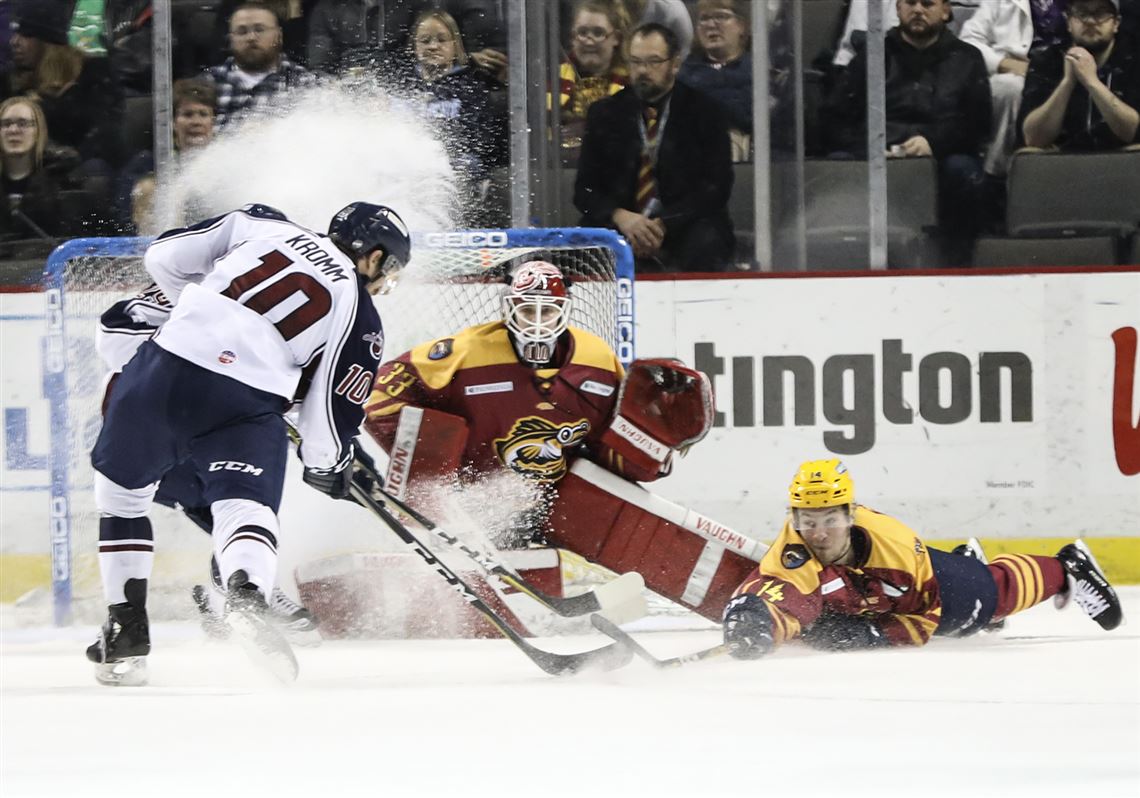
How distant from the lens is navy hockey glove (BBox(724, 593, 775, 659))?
11.8 feet

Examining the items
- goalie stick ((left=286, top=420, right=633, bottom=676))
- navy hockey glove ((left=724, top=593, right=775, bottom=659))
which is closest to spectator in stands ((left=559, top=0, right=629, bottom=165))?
goalie stick ((left=286, top=420, right=633, bottom=676))

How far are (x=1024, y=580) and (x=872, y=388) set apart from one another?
119 centimetres

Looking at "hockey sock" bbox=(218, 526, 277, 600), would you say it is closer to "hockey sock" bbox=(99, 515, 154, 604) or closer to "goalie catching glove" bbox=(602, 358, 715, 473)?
"hockey sock" bbox=(99, 515, 154, 604)

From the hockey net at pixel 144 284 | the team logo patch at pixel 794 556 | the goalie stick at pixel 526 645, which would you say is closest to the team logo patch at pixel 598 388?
the hockey net at pixel 144 284

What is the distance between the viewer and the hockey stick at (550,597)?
3.91 meters

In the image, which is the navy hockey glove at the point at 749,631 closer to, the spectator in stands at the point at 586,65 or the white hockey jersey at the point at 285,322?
the white hockey jersey at the point at 285,322

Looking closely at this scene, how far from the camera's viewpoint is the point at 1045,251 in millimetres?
5250

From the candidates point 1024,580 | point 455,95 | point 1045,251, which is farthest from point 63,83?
point 1024,580

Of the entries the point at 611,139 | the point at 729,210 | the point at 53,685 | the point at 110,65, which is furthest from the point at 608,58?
the point at 53,685

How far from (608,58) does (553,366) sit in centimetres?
126

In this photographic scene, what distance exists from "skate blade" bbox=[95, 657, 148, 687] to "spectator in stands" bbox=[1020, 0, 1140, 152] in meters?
3.35

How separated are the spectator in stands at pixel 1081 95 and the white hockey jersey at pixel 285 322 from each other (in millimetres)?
2759

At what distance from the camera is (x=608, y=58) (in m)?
5.18

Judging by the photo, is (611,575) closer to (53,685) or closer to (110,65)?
(53,685)
